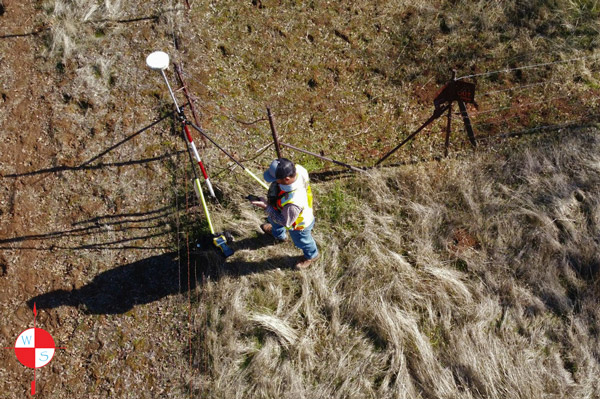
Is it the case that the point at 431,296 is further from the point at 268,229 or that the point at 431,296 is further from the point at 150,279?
the point at 150,279

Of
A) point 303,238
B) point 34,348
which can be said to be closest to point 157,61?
point 303,238

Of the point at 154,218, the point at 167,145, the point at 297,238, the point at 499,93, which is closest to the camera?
the point at 297,238

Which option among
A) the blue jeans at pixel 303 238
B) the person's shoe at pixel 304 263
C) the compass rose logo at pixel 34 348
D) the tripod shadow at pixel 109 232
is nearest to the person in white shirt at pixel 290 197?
the blue jeans at pixel 303 238

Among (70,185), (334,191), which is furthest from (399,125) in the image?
(70,185)

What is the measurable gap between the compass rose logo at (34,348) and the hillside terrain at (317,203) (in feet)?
0.30

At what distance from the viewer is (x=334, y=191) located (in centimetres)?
602

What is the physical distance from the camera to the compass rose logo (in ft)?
16.3

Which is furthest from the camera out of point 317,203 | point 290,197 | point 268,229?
point 317,203

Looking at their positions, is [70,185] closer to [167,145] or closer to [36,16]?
[167,145]

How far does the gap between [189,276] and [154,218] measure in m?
1.06

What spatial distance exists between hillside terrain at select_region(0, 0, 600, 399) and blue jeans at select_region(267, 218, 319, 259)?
284 mm

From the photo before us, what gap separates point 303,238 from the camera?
4.80 meters

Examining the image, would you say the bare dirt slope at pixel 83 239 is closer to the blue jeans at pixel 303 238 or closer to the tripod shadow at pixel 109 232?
the tripod shadow at pixel 109 232

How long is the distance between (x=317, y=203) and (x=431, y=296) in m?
2.01
